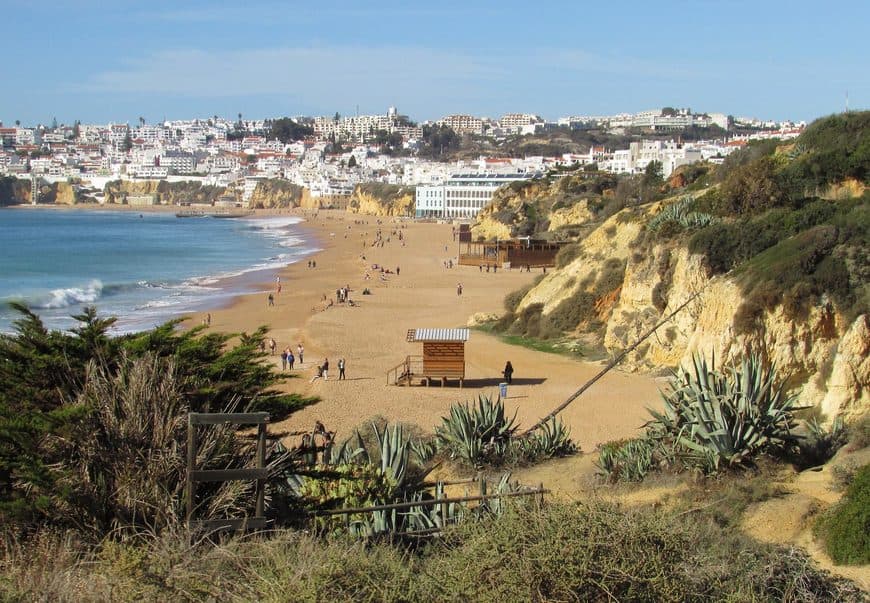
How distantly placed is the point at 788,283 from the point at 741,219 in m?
5.02

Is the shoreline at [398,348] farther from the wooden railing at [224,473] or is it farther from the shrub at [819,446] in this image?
the shrub at [819,446]

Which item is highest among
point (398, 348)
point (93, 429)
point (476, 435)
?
point (93, 429)

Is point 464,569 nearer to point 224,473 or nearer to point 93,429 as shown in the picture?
point 224,473

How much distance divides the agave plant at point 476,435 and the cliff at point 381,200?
104 metres

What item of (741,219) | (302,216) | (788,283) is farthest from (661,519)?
(302,216)

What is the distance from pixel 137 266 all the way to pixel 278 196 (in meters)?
98.5

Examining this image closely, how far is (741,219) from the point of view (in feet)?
69.6

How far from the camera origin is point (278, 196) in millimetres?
153125

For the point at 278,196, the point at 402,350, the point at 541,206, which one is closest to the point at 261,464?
the point at 402,350

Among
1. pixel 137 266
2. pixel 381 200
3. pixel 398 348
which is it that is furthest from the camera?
pixel 381 200

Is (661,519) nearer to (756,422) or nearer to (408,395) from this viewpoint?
(756,422)

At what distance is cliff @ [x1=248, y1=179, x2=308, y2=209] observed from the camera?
150625 mm

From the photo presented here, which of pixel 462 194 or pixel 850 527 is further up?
pixel 850 527

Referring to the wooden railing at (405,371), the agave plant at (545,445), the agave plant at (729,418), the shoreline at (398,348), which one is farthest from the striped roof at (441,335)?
the agave plant at (729,418)
